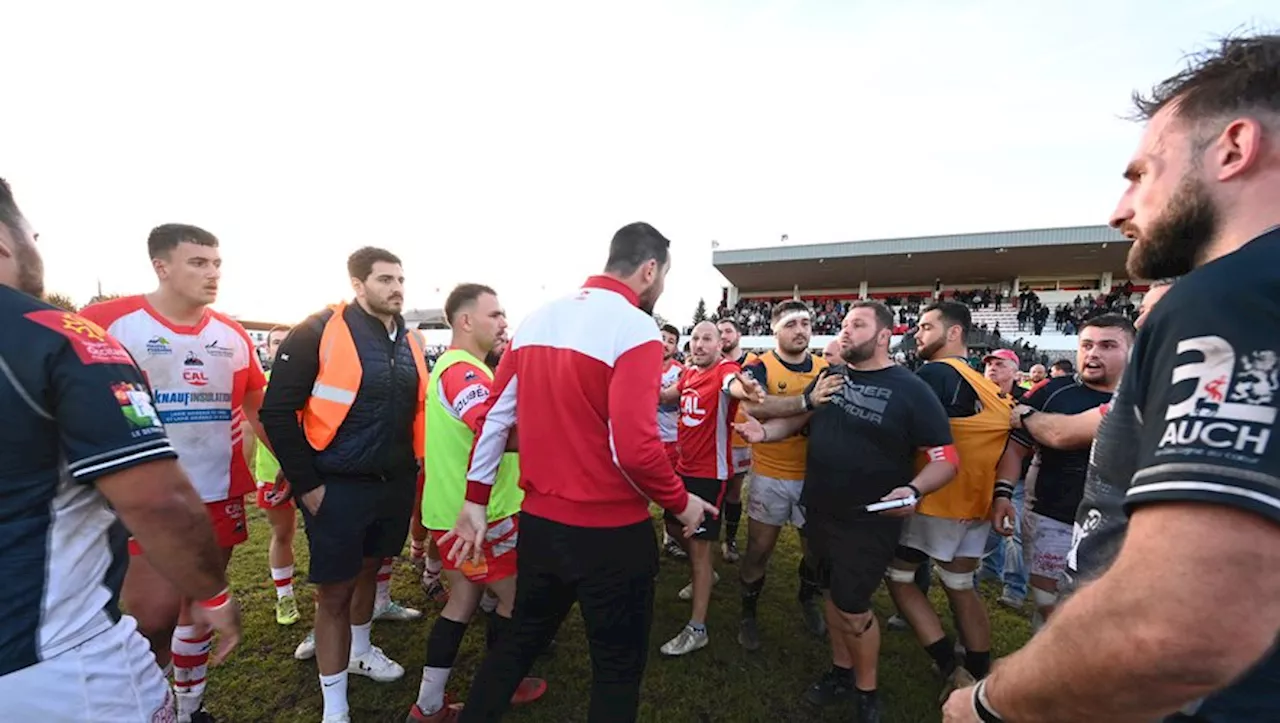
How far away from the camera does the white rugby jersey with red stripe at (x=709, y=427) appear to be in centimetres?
431

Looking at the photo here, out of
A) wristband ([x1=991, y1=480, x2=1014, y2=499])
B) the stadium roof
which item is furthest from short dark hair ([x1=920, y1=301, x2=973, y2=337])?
the stadium roof

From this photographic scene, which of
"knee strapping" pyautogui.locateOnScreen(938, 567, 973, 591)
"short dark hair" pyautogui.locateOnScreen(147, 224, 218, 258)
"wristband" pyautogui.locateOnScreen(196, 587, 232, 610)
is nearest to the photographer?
"wristband" pyautogui.locateOnScreen(196, 587, 232, 610)

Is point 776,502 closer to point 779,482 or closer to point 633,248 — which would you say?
point 779,482

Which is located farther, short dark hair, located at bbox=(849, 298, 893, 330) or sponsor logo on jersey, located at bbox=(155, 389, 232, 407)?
short dark hair, located at bbox=(849, 298, 893, 330)

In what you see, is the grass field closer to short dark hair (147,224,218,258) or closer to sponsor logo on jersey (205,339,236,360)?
sponsor logo on jersey (205,339,236,360)

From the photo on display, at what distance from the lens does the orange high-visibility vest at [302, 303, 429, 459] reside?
2.72m

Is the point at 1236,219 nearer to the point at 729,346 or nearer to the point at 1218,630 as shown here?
the point at 1218,630

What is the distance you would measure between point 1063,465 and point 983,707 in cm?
333

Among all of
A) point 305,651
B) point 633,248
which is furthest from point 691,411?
point 305,651

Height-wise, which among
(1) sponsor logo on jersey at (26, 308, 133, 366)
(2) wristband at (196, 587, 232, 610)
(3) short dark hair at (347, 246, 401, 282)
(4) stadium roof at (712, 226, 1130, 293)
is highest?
(4) stadium roof at (712, 226, 1130, 293)

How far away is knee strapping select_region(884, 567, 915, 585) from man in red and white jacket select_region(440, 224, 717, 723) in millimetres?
2005

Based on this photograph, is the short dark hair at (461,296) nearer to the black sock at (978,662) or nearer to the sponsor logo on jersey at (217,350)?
the sponsor logo on jersey at (217,350)

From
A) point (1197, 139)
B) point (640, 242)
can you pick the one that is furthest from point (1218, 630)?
point (640, 242)

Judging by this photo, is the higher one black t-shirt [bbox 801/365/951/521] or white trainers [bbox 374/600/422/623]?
black t-shirt [bbox 801/365/951/521]
